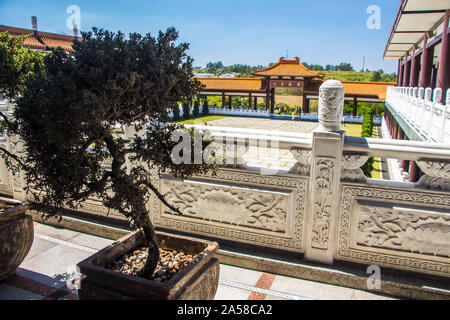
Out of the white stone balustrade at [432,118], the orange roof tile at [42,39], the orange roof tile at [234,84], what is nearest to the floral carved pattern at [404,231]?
the white stone balustrade at [432,118]

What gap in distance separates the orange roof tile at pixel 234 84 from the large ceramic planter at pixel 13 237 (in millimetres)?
32627

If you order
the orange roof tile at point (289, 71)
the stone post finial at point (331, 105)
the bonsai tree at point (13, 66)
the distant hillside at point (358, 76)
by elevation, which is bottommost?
the stone post finial at point (331, 105)

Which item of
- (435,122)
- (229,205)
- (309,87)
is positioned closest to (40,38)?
(309,87)

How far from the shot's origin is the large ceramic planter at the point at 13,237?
292 centimetres

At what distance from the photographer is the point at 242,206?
11.4 ft

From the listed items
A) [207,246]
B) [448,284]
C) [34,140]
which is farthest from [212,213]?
[448,284]

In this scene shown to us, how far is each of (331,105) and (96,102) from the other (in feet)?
6.88

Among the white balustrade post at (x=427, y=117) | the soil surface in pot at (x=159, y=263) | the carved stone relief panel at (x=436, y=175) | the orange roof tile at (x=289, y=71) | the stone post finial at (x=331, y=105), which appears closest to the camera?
the soil surface in pot at (x=159, y=263)

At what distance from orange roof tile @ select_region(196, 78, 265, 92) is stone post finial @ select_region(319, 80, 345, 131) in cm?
3228

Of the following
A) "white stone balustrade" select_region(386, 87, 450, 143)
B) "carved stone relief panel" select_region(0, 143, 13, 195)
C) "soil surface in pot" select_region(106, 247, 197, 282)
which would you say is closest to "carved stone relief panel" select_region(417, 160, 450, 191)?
"soil surface in pot" select_region(106, 247, 197, 282)

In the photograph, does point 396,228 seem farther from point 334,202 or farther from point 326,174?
point 326,174

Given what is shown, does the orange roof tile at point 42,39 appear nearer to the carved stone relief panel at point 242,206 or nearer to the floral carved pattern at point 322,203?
the carved stone relief panel at point 242,206

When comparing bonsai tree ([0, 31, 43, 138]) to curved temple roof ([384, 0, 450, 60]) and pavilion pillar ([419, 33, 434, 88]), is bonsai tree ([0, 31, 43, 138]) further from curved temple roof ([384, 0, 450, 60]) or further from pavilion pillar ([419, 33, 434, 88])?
pavilion pillar ([419, 33, 434, 88])
